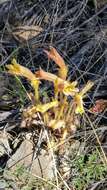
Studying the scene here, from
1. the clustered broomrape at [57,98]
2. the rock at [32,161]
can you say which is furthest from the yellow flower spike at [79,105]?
the rock at [32,161]

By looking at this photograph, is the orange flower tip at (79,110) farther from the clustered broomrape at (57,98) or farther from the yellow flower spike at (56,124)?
the yellow flower spike at (56,124)

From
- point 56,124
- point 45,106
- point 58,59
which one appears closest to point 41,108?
point 45,106

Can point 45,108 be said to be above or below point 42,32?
below

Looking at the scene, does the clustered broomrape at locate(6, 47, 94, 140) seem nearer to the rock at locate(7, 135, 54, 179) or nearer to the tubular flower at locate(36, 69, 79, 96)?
the tubular flower at locate(36, 69, 79, 96)

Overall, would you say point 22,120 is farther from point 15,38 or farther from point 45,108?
point 15,38

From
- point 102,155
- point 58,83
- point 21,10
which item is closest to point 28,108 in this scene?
point 58,83

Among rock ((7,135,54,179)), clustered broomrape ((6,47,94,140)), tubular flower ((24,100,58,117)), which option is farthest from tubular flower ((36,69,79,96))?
rock ((7,135,54,179))
